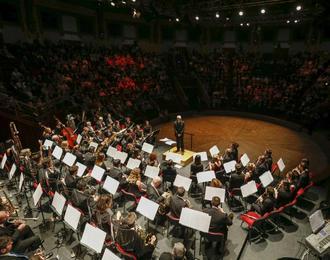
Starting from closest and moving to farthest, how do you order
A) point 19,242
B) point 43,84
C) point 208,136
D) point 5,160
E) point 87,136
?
point 19,242 → point 5,160 → point 87,136 → point 43,84 → point 208,136

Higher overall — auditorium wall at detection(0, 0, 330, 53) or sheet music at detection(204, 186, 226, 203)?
auditorium wall at detection(0, 0, 330, 53)

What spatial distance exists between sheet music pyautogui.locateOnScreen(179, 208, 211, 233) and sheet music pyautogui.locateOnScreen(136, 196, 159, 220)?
761 mm

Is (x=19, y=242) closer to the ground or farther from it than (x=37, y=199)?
closer to the ground

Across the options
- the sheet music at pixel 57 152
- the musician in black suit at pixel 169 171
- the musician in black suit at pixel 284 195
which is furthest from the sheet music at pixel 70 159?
the musician in black suit at pixel 284 195

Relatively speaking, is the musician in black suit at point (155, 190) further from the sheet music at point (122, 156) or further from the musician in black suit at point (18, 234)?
the musician in black suit at point (18, 234)

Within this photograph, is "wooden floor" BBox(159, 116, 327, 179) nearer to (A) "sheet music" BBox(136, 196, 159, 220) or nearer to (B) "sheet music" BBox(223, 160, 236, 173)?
(B) "sheet music" BBox(223, 160, 236, 173)

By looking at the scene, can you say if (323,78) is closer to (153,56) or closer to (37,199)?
(153,56)

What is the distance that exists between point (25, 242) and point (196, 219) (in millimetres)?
3912

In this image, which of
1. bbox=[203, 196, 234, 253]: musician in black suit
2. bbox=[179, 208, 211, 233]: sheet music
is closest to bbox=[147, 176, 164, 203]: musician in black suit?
bbox=[179, 208, 211, 233]: sheet music

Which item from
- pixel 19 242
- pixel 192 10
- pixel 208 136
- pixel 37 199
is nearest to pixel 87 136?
pixel 37 199

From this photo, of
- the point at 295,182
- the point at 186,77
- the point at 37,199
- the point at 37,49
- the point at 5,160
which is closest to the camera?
the point at 37,199

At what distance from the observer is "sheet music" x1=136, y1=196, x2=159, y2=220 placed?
246 inches

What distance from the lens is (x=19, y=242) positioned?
580 centimetres

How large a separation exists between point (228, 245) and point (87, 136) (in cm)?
797
